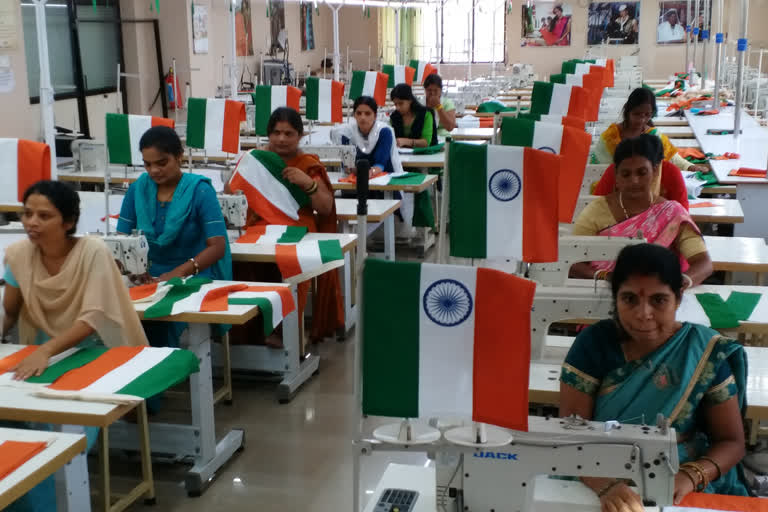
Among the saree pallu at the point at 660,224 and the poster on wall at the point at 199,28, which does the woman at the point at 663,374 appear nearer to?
the saree pallu at the point at 660,224

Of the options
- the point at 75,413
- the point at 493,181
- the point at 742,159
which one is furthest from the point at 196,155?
the point at 75,413

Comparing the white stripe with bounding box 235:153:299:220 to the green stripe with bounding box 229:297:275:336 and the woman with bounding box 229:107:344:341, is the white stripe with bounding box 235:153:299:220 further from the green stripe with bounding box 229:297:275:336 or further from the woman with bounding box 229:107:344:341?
the green stripe with bounding box 229:297:275:336

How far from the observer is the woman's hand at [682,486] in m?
1.84

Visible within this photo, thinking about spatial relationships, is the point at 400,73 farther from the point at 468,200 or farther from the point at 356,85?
the point at 468,200

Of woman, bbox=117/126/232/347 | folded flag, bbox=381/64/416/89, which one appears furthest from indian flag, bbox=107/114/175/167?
folded flag, bbox=381/64/416/89

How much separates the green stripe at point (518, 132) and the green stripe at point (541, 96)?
225 centimetres

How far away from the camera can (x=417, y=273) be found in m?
1.66

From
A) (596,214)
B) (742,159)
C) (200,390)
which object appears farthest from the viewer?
(742,159)

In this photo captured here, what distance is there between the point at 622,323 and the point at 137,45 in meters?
9.64

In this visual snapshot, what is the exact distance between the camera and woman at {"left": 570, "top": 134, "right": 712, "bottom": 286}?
325 cm

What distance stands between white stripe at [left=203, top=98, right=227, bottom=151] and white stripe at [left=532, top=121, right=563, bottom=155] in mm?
1940

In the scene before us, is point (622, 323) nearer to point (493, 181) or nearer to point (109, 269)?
point (493, 181)

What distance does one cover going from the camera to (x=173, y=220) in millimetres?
3787

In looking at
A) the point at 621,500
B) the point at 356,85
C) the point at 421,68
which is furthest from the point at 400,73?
the point at 621,500
